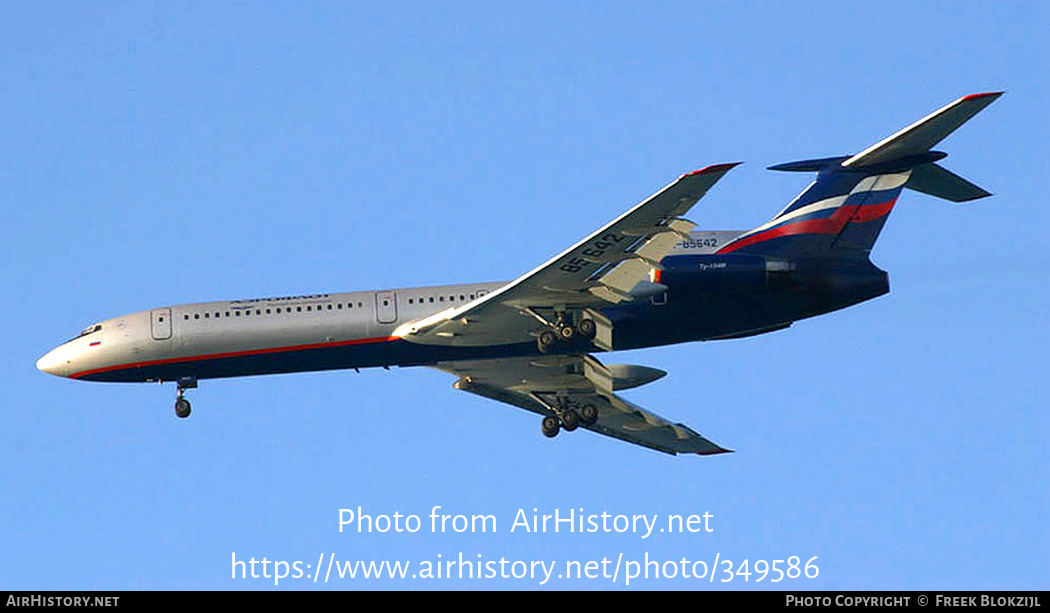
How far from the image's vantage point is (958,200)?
42938mm

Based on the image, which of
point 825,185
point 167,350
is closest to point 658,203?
point 825,185

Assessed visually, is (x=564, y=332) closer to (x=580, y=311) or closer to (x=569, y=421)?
(x=580, y=311)

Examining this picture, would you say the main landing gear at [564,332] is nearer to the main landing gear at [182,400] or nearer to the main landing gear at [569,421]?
the main landing gear at [569,421]

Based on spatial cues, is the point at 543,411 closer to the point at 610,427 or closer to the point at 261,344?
the point at 610,427

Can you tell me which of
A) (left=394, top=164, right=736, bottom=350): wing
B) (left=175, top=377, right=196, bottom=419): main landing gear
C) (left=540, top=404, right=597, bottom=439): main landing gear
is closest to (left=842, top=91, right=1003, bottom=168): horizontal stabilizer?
(left=394, top=164, right=736, bottom=350): wing

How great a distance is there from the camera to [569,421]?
4600cm

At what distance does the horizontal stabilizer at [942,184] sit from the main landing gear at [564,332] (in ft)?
31.4

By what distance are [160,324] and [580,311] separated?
12.2m

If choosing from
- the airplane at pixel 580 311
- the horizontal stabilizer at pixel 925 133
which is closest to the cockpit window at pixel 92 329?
the airplane at pixel 580 311

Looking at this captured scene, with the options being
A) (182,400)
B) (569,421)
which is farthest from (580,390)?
(182,400)

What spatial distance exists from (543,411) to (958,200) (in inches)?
536

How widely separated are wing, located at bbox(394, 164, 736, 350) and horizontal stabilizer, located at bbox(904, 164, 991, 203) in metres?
7.82

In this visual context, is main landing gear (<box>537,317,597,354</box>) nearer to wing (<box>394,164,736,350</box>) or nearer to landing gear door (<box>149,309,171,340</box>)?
wing (<box>394,164,736,350</box>)

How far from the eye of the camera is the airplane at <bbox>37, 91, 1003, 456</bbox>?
→ 4100 centimetres
